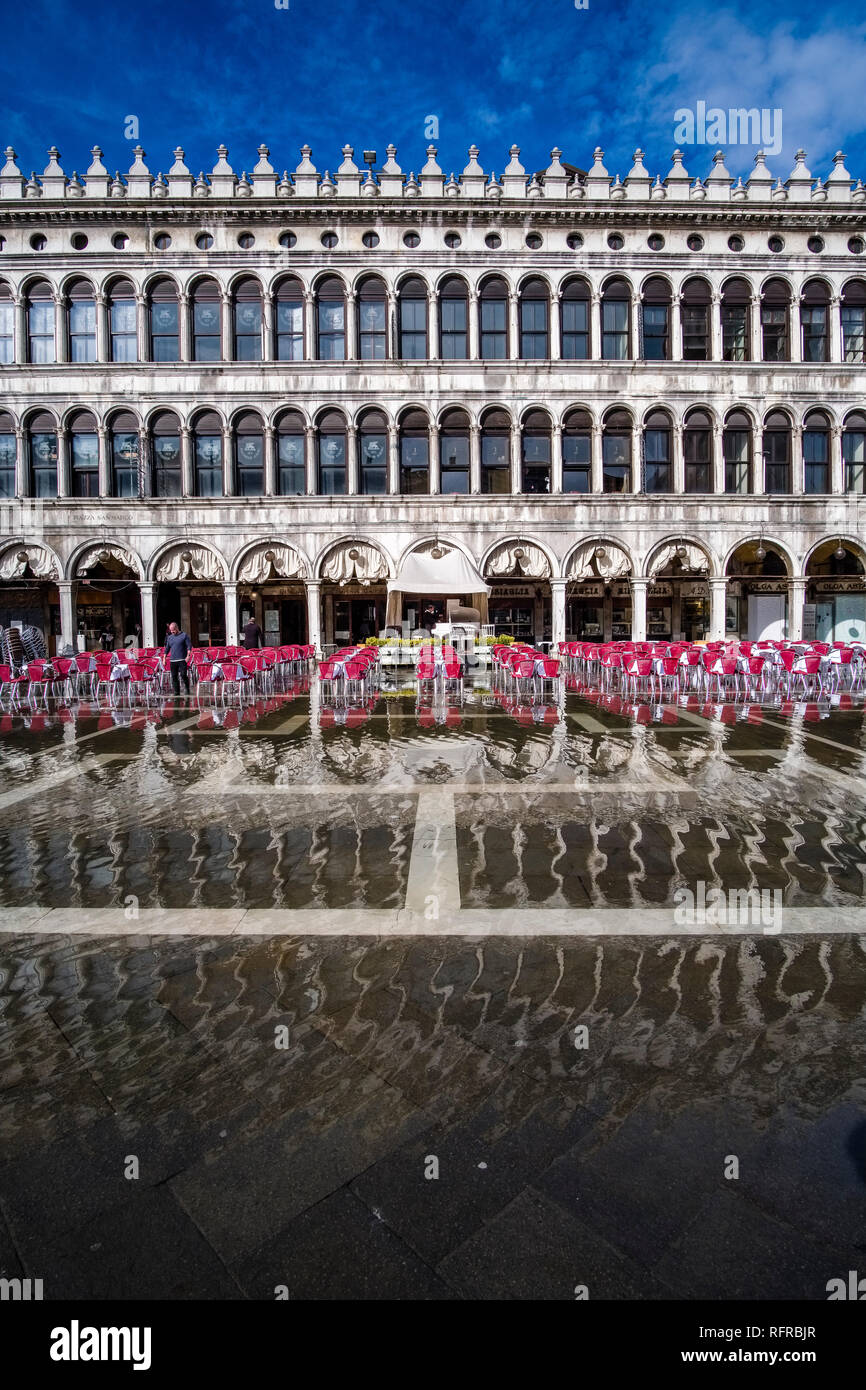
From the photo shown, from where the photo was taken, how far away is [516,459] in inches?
1065

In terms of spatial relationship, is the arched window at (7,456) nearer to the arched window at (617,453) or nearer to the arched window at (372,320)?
the arched window at (372,320)

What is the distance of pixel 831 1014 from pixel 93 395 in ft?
98.4

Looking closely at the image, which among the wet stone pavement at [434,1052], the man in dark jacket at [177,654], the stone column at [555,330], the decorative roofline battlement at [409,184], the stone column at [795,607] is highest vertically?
the decorative roofline battlement at [409,184]

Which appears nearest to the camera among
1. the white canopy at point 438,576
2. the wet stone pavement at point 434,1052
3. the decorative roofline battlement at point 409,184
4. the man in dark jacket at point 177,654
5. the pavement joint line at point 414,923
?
the wet stone pavement at point 434,1052

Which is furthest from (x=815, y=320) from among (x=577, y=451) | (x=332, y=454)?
(x=332, y=454)

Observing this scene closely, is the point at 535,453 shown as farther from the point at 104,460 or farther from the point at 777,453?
the point at 104,460

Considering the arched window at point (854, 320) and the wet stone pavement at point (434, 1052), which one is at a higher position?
the arched window at point (854, 320)

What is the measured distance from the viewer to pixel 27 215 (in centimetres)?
2608

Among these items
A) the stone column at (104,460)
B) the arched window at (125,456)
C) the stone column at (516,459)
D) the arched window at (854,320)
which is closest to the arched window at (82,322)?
the arched window at (125,456)

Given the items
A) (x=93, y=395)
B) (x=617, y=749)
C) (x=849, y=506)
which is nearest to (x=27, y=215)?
(x=93, y=395)

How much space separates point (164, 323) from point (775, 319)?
23229 mm

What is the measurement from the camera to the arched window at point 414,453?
88.8ft

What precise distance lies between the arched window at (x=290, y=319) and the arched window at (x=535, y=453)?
9.00 meters

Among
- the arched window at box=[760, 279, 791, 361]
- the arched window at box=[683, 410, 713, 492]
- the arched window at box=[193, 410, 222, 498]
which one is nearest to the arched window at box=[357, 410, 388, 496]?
the arched window at box=[193, 410, 222, 498]
